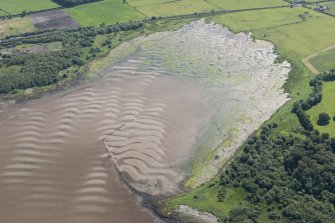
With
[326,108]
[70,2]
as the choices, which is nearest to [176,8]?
[70,2]

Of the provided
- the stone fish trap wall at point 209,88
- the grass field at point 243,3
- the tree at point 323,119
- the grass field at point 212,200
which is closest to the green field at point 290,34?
the grass field at point 212,200

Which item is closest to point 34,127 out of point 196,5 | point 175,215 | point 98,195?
point 98,195

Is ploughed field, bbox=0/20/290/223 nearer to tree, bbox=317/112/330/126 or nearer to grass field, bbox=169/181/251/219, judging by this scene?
grass field, bbox=169/181/251/219

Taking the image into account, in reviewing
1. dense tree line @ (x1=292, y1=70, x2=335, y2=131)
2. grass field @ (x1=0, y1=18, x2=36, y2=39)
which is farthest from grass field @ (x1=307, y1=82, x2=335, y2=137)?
grass field @ (x1=0, y1=18, x2=36, y2=39)

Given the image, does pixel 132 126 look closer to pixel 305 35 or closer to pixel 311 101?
pixel 311 101

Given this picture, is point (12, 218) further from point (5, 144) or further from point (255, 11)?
point (255, 11)

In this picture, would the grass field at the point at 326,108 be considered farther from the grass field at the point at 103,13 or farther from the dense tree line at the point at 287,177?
the grass field at the point at 103,13
